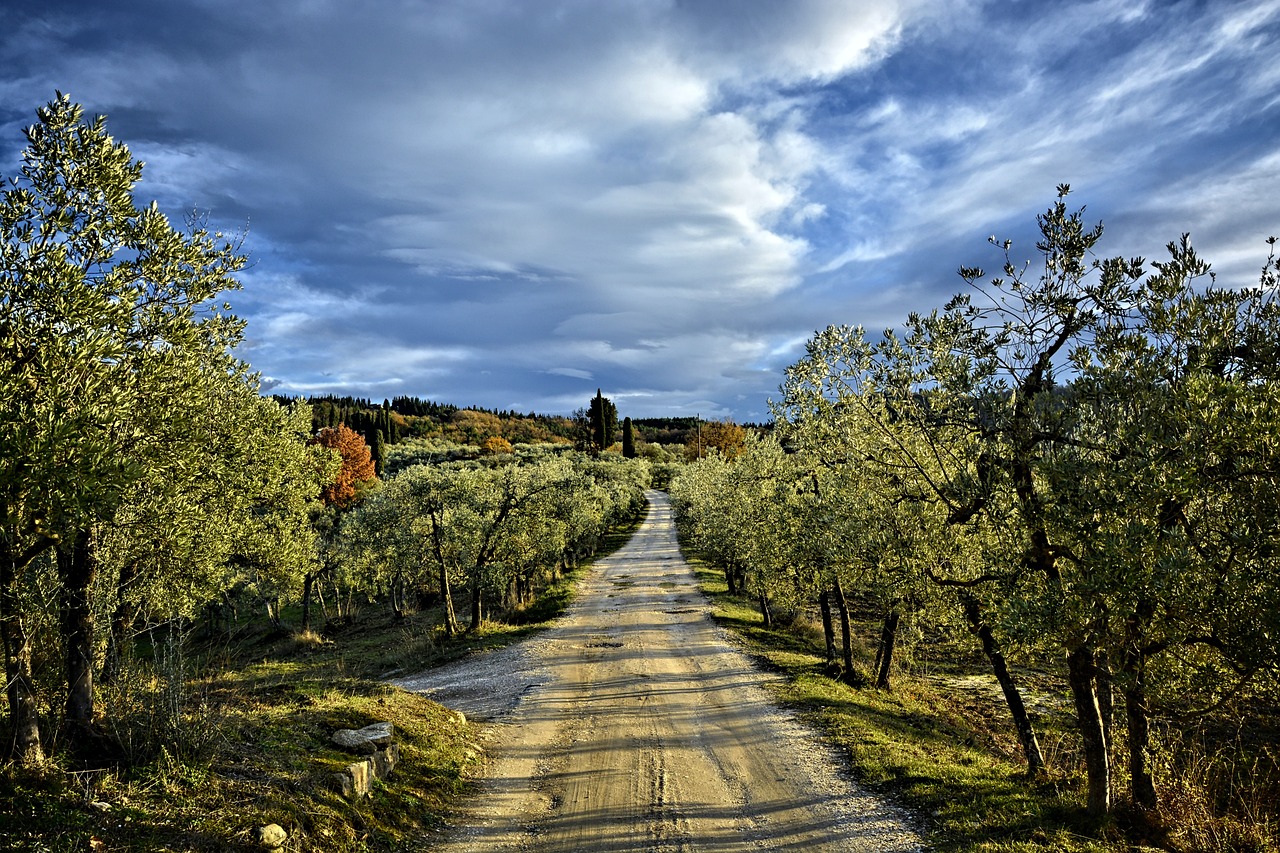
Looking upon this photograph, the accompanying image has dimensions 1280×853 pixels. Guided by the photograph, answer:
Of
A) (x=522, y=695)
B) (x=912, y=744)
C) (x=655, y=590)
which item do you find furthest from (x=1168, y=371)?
(x=655, y=590)

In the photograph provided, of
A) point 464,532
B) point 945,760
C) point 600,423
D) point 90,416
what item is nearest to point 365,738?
point 90,416

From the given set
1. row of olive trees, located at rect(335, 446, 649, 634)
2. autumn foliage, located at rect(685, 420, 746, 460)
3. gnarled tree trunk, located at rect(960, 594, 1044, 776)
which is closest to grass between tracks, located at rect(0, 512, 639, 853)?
gnarled tree trunk, located at rect(960, 594, 1044, 776)

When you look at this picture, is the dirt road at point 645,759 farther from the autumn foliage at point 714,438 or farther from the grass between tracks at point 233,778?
the autumn foliage at point 714,438

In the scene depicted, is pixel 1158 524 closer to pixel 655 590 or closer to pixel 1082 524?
pixel 1082 524

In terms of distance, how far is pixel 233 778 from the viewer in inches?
460

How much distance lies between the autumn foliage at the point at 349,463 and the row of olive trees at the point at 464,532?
4430 cm

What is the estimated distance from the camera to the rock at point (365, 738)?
14.5 meters

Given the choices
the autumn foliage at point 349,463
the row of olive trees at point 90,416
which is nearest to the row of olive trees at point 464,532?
the row of olive trees at point 90,416

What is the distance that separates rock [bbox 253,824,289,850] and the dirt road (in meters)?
3.27

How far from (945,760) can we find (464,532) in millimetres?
29785

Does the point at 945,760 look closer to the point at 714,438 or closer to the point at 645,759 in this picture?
the point at 645,759

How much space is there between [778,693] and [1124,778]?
10415 mm

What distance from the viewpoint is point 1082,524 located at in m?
10.2

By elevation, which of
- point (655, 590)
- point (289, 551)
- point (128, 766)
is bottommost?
point (655, 590)
